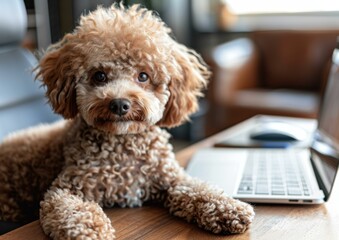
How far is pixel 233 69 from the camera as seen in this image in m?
3.30

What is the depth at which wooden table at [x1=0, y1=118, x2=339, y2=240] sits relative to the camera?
900mm

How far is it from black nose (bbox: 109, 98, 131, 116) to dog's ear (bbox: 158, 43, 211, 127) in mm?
159

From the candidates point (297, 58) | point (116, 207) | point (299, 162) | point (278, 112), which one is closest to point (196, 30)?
point (297, 58)

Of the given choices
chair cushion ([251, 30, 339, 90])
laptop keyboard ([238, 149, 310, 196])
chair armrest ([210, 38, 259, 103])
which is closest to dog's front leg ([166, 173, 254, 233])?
laptop keyboard ([238, 149, 310, 196])

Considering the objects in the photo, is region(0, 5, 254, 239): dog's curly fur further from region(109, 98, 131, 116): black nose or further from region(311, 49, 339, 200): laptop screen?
region(311, 49, 339, 200): laptop screen

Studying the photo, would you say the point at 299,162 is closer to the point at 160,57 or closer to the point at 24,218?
the point at 160,57

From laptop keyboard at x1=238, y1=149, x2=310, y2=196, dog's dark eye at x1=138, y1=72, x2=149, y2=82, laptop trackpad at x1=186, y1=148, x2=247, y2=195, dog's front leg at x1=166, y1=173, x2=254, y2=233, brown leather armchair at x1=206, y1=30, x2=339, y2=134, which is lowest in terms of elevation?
brown leather armchair at x1=206, y1=30, x2=339, y2=134

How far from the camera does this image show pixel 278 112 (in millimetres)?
2984

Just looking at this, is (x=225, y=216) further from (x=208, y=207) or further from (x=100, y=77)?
(x=100, y=77)

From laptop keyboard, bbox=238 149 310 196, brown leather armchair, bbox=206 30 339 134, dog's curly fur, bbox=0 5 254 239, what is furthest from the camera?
brown leather armchair, bbox=206 30 339 134

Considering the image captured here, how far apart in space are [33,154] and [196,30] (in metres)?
3.15

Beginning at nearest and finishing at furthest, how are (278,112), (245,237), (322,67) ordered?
(245,237), (278,112), (322,67)

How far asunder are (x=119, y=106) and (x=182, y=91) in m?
0.21

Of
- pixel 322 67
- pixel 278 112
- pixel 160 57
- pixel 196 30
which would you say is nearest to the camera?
pixel 160 57
